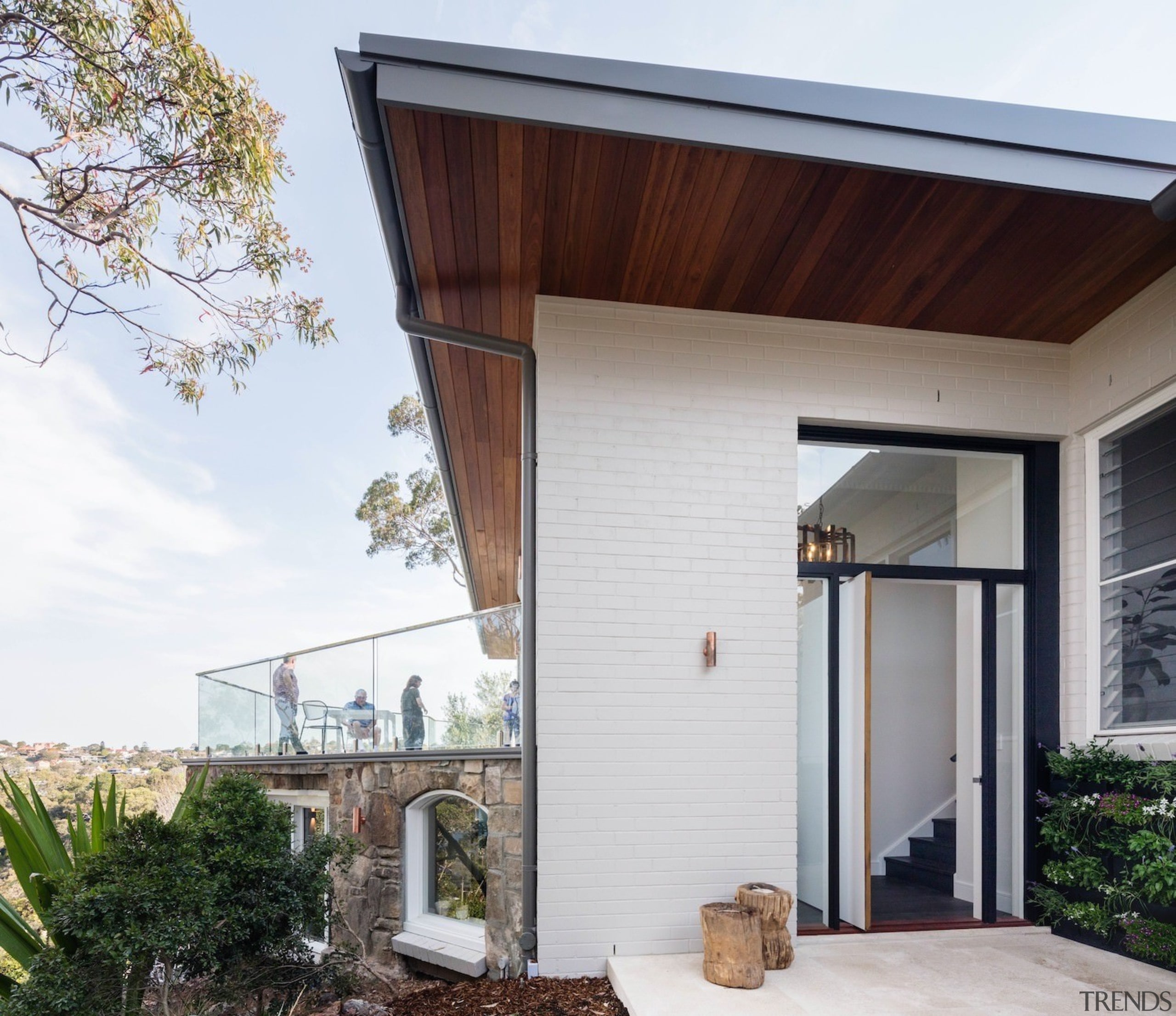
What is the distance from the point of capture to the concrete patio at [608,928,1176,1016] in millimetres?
3875

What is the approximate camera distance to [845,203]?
4.11 m

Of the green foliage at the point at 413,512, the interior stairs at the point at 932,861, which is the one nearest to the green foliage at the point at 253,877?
the interior stairs at the point at 932,861

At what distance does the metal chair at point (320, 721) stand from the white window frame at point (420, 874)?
4.26 feet

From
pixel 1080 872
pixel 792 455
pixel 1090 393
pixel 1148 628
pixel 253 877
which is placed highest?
pixel 1090 393

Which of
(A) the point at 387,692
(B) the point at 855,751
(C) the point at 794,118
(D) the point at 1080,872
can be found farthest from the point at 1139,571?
(A) the point at 387,692

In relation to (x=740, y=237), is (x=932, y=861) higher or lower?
lower

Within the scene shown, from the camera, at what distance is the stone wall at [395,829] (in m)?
5.16

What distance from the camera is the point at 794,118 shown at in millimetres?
3684

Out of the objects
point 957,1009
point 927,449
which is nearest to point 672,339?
point 927,449

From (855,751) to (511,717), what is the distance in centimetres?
209

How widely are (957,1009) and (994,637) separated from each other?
225 centimetres

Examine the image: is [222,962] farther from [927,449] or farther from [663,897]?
[927,449]

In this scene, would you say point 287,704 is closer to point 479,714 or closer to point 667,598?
point 479,714

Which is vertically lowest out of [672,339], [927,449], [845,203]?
[927,449]
